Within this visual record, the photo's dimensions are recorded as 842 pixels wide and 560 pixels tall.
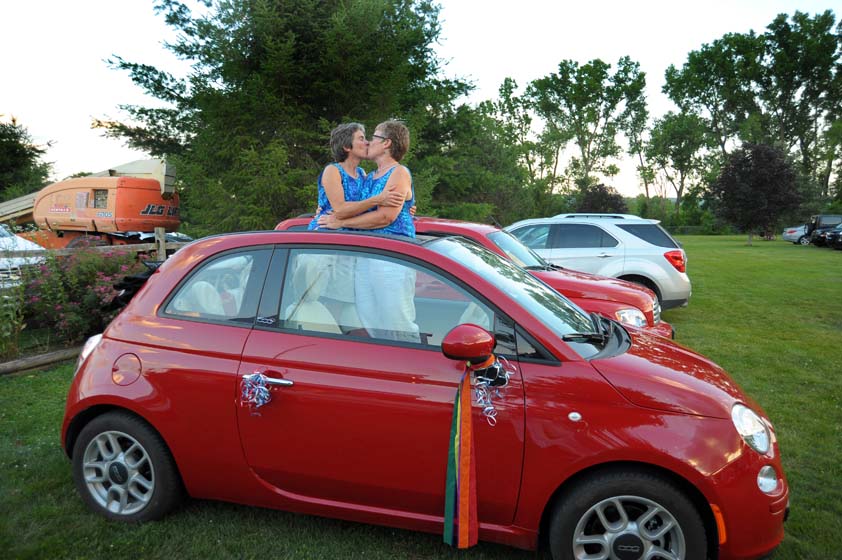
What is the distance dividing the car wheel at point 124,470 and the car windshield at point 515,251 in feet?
13.0

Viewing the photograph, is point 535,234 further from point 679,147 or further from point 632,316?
point 679,147

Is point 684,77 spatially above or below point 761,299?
above

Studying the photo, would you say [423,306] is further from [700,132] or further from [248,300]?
[700,132]

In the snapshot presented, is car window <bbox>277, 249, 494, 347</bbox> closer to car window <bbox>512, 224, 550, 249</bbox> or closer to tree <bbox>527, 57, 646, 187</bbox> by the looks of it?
car window <bbox>512, 224, 550, 249</bbox>

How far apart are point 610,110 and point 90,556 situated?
235 ft

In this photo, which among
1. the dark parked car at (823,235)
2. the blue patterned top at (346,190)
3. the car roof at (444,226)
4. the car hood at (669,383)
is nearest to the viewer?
the car hood at (669,383)

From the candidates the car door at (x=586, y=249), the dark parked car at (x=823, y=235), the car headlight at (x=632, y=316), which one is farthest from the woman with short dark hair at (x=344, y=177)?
the dark parked car at (x=823, y=235)

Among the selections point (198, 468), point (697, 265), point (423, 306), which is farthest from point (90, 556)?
point (697, 265)

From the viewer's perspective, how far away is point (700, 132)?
213ft

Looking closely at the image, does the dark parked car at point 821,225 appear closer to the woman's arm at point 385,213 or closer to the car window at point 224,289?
the woman's arm at point 385,213

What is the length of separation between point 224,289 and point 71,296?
215 inches

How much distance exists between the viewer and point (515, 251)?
6.46 metres

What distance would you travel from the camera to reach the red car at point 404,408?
2482 mm

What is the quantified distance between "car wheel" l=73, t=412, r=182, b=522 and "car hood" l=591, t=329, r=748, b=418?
7.48 ft
